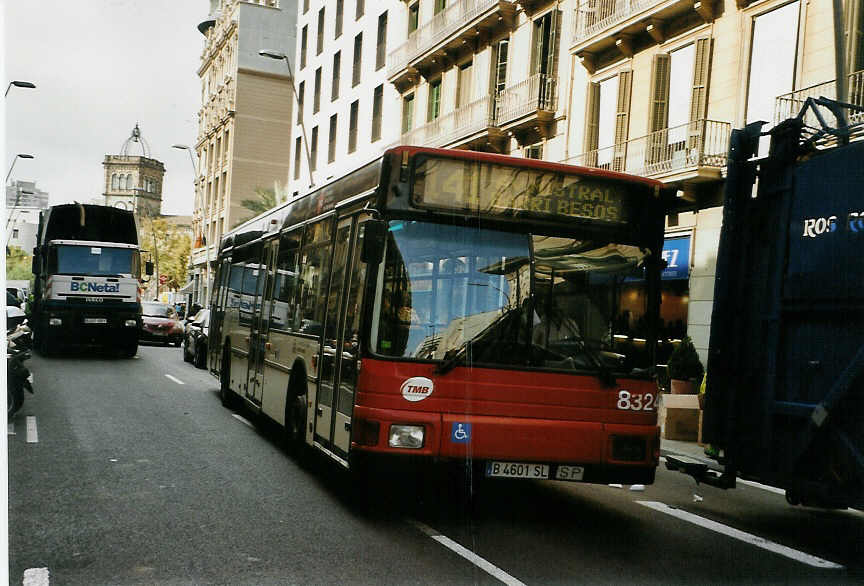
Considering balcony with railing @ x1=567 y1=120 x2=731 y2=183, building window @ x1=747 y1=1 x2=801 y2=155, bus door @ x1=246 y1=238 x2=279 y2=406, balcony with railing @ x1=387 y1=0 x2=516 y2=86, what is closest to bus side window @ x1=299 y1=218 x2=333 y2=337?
bus door @ x1=246 y1=238 x2=279 y2=406

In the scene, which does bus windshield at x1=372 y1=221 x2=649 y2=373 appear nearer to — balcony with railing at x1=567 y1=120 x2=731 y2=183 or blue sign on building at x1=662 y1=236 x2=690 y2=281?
balcony with railing at x1=567 y1=120 x2=731 y2=183

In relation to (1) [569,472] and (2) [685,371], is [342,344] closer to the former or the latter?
(1) [569,472]

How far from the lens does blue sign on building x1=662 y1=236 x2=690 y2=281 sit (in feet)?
64.8

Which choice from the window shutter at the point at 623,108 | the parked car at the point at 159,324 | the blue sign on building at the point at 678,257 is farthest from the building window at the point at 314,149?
the blue sign on building at the point at 678,257

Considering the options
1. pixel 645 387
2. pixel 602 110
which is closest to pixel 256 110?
pixel 602 110

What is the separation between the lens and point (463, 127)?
28.2 metres

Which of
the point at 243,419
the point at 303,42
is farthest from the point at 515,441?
the point at 303,42

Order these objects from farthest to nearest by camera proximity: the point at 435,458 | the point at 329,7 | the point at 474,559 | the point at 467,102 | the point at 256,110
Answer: the point at 329,7 < the point at 256,110 < the point at 467,102 < the point at 435,458 < the point at 474,559

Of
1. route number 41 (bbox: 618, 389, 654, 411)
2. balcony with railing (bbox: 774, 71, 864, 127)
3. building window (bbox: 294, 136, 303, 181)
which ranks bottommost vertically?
route number 41 (bbox: 618, 389, 654, 411)

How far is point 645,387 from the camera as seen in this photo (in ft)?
24.4

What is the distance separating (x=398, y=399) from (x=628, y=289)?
1.99 m

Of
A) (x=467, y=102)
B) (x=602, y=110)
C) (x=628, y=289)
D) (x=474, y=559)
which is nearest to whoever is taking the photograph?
(x=474, y=559)

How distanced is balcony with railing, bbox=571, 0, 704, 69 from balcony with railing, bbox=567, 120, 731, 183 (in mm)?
2293

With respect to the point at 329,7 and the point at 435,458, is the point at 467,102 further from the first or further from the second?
the point at 435,458
